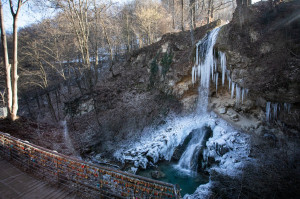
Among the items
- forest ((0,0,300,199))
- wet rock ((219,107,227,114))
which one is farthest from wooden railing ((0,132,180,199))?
wet rock ((219,107,227,114))

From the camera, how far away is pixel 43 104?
21734mm

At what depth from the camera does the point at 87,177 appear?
153 inches

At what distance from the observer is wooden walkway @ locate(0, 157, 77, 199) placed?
384 cm

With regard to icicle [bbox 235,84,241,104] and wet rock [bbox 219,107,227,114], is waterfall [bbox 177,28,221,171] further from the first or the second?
icicle [bbox 235,84,241,104]

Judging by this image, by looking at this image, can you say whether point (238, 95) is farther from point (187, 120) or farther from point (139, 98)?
point (139, 98)

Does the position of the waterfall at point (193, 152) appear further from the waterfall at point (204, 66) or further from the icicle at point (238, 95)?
the icicle at point (238, 95)

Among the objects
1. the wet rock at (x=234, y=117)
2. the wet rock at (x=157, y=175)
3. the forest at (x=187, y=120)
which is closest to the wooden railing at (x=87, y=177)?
the forest at (x=187, y=120)

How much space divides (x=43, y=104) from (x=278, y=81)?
80.8 feet

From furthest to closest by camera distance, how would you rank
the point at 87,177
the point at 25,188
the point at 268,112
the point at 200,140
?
the point at 200,140, the point at 268,112, the point at 25,188, the point at 87,177

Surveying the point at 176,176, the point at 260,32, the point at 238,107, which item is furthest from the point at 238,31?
the point at 176,176

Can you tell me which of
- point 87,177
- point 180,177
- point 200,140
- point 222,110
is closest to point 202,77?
point 222,110

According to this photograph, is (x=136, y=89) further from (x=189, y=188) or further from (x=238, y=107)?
(x=189, y=188)

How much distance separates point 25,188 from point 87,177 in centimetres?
167

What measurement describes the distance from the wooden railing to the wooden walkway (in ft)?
0.55
